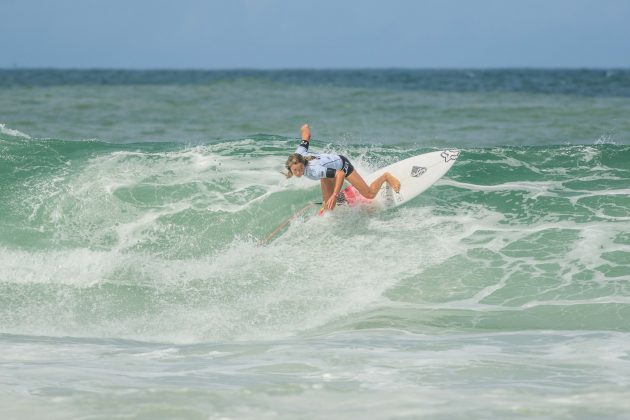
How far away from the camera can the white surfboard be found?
34.6 feet

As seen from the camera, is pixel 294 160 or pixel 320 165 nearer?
pixel 294 160

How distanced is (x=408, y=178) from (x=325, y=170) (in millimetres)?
1506

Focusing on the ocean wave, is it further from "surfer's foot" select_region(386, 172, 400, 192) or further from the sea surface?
"surfer's foot" select_region(386, 172, 400, 192)

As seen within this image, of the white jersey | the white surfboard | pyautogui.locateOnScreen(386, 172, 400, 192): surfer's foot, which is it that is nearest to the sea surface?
the white surfboard

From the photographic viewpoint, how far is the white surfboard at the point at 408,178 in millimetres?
10531

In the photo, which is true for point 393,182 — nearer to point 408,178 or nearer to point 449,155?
point 408,178

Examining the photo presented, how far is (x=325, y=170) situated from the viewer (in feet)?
32.2

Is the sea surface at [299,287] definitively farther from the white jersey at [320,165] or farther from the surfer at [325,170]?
the white jersey at [320,165]

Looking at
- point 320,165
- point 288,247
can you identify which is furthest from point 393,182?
point 288,247

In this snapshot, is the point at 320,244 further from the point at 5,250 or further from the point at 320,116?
the point at 320,116

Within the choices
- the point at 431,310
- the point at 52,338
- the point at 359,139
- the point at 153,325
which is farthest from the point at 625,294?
the point at 359,139

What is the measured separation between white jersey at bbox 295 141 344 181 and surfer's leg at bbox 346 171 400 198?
14.0 inches

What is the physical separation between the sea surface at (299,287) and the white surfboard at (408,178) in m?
0.20

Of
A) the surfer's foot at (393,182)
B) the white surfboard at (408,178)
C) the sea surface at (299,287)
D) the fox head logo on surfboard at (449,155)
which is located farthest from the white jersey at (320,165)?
the fox head logo on surfboard at (449,155)
